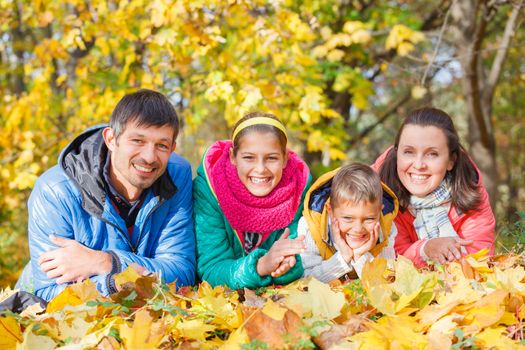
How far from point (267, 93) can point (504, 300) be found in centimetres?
368

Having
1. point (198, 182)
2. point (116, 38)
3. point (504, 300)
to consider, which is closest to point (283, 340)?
point (504, 300)

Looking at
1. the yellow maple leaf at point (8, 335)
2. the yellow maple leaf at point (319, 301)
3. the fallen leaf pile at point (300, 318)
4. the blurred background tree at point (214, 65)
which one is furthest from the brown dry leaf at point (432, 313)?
the blurred background tree at point (214, 65)

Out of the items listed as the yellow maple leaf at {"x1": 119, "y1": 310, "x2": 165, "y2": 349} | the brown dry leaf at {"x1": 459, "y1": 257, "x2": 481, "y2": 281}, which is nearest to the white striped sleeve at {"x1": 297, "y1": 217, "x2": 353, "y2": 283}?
the brown dry leaf at {"x1": 459, "y1": 257, "x2": 481, "y2": 281}

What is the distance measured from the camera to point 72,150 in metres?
3.04

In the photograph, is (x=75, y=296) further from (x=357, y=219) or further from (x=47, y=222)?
(x=357, y=219)

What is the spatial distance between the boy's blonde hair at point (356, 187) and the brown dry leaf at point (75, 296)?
1.45 metres

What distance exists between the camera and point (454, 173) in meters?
3.35

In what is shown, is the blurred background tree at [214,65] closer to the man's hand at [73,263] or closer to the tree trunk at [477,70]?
the tree trunk at [477,70]

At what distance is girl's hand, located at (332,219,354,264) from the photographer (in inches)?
113

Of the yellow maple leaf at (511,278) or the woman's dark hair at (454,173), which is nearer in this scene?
the yellow maple leaf at (511,278)

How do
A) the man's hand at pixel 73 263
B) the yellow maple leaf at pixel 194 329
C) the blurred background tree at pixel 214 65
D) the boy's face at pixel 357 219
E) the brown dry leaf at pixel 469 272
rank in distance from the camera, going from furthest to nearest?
the blurred background tree at pixel 214 65, the boy's face at pixel 357 219, the man's hand at pixel 73 263, the brown dry leaf at pixel 469 272, the yellow maple leaf at pixel 194 329

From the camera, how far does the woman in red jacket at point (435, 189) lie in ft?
10.6

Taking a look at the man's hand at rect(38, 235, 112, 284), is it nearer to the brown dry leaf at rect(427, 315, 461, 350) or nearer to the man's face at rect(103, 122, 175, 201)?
the man's face at rect(103, 122, 175, 201)

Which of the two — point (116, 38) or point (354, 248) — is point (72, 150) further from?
point (116, 38)
